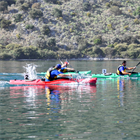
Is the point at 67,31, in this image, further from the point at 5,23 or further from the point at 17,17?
the point at 5,23

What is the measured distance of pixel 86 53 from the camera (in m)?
142

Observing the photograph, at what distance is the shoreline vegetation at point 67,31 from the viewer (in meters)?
136

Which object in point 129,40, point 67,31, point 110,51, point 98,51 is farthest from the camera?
A: point 67,31

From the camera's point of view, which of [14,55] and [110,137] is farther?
[14,55]

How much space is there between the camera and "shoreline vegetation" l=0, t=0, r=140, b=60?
5335 inches

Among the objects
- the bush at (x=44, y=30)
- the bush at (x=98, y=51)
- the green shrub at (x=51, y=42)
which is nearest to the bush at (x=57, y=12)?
the bush at (x=44, y=30)

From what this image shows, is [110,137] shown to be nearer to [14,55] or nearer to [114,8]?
[14,55]

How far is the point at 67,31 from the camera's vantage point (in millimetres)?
165000

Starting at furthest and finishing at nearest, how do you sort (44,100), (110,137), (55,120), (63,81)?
(63,81)
(44,100)
(55,120)
(110,137)

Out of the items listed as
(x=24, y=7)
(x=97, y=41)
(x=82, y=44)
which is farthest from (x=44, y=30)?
(x=24, y=7)

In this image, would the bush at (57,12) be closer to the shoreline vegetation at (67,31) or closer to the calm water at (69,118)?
the shoreline vegetation at (67,31)

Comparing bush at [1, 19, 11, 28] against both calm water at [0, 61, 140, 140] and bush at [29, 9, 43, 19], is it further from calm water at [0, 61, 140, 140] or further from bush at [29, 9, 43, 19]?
calm water at [0, 61, 140, 140]

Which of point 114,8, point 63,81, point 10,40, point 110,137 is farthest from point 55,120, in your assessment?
point 114,8

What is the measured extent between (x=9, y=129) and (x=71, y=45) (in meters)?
140
